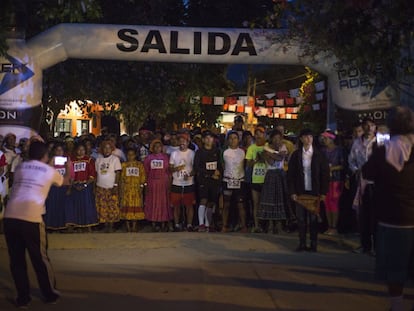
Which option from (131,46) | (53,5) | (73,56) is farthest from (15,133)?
(53,5)

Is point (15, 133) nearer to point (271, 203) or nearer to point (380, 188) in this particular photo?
point (271, 203)

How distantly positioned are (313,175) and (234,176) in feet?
7.24

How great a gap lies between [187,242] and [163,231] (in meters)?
→ 1.33

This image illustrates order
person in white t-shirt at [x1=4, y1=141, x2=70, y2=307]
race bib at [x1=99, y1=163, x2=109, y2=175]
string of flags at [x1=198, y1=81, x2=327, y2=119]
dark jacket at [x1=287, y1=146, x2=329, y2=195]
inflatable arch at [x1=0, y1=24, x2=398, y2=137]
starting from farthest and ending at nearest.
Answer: string of flags at [x1=198, y1=81, x2=327, y2=119]
inflatable arch at [x1=0, y1=24, x2=398, y2=137]
race bib at [x1=99, y1=163, x2=109, y2=175]
dark jacket at [x1=287, y1=146, x2=329, y2=195]
person in white t-shirt at [x1=4, y1=141, x2=70, y2=307]

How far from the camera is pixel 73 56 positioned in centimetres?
1197

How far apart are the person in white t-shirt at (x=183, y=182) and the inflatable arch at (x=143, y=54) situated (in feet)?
5.62

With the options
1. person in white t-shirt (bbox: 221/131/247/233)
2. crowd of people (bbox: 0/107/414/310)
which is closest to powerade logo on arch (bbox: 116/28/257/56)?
crowd of people (bbox: 0/107/414/310)

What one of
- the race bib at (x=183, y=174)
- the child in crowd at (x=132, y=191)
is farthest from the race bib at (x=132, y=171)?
the race bib at (x=183, y=174)

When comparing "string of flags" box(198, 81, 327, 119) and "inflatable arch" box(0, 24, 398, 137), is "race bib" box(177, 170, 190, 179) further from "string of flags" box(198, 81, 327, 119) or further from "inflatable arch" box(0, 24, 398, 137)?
"string of flags" box(198, 81, 327, 119)

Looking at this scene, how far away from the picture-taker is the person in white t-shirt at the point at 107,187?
37.7 ft

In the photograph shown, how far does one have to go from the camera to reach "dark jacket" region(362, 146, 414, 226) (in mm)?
5609

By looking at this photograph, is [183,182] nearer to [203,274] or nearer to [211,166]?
[211,166]

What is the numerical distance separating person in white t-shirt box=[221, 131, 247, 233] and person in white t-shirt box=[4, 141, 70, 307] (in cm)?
527

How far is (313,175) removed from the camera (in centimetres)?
965
